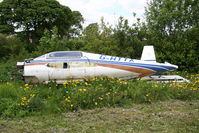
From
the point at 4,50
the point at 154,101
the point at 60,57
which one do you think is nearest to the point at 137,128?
the point at 154,101

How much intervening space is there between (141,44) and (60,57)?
6.91 m

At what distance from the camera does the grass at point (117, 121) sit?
13.7 ft

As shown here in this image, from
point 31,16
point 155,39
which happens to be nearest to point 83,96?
point 155,39

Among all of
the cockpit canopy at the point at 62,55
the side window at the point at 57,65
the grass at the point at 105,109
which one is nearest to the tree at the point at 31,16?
the cockpit canopy at the point at 62,55

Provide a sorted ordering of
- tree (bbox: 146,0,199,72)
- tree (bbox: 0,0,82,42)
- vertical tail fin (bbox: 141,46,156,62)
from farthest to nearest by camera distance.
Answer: tree (bbox: 0,0,82,42) < tree (bbox: 146,0,199,72) < vertical tail fin (bbox: 141,46,156,62)

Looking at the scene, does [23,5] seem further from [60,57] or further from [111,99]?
[111,99]

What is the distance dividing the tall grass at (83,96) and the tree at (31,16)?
65.8 feet

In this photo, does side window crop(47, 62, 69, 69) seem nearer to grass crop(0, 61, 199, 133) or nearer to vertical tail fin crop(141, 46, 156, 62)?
grass crop(0, 61, 199, 133)

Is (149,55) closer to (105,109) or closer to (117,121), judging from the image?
(105,109)

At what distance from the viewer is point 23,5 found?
24.9 meters

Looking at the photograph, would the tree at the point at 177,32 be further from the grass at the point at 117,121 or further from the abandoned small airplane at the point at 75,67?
the grass at the point at 117,121

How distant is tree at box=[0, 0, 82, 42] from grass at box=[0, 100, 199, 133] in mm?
22514

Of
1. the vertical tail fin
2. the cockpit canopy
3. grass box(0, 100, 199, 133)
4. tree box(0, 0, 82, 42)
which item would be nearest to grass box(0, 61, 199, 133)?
grass box(0, 100, 199, 133)

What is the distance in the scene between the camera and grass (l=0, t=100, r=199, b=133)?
4.18 meters
